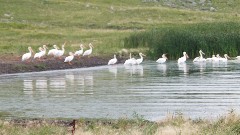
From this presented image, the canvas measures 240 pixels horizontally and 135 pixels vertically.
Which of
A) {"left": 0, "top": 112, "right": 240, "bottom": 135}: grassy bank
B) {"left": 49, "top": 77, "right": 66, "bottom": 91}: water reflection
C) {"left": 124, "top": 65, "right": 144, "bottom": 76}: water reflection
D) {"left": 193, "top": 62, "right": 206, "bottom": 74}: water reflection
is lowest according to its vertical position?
{"left": 124, "top": 65, "right": 144, "bottom": 76}: water reflection

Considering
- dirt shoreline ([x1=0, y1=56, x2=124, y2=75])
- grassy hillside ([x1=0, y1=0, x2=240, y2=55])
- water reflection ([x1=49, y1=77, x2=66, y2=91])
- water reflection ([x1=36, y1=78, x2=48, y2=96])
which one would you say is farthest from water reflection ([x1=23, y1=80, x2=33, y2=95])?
grassy hillside ([x1=0, y1=0, x2=240, y2=55])

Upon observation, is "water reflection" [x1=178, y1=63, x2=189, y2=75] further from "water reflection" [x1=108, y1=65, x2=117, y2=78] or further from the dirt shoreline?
the dirt shoreline

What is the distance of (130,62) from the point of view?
157ft

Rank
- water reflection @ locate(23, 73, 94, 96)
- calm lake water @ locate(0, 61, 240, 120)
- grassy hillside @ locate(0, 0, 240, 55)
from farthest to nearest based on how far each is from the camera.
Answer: grassy hillside @ locate(0, 0, 240, 55)
water reflection @ locate(23, 73, 94, 96)
calm lake water @ locate(0, 61, 240, 120)

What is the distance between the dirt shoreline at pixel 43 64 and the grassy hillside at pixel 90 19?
2321 millimetres

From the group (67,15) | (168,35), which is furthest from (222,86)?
(67,15)

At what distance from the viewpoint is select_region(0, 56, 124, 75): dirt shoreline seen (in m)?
43.5

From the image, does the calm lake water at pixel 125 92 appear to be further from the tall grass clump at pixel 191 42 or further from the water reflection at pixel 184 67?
the tall grass clump at pixel 191 42

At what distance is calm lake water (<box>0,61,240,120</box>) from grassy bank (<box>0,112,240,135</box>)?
1.90 meters

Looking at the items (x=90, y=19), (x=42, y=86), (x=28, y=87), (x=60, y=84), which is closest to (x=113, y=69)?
(x=60, y=84)

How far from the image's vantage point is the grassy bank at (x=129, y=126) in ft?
62.4

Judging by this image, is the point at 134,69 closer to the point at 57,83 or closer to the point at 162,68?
the point at 162,68

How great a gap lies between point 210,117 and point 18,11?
55.2 meters

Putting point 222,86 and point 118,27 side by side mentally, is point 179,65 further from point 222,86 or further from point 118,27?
point 118,27
